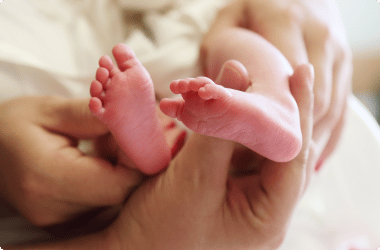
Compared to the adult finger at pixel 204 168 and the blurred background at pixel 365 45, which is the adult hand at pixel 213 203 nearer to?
the adult finger at pixel 204 168

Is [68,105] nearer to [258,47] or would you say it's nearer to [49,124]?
[49,124]

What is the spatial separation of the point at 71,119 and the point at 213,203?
28 centimetres

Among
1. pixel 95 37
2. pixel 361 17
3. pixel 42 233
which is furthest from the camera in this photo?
pixel 361 17

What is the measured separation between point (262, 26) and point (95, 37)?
1.34 feet

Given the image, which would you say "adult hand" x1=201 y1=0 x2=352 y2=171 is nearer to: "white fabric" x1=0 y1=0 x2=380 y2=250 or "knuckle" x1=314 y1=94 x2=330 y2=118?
"knuckle" x1=314 y1=94 x2=330 y2=118

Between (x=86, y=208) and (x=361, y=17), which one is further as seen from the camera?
(x=361, y=17)

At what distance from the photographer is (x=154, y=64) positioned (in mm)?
667

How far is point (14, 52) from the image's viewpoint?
0.65 meters

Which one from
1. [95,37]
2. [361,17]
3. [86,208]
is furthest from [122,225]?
[361,17]

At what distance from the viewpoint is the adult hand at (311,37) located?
60 cm

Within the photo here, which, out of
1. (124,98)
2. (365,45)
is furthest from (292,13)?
(365,45)

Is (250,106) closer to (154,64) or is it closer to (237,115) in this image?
(237,115)

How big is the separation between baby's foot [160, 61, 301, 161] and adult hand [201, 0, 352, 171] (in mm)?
212

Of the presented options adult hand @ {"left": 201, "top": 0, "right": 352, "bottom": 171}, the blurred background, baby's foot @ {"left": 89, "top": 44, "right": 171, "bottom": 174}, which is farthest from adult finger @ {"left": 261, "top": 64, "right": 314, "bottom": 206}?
the blurred background
